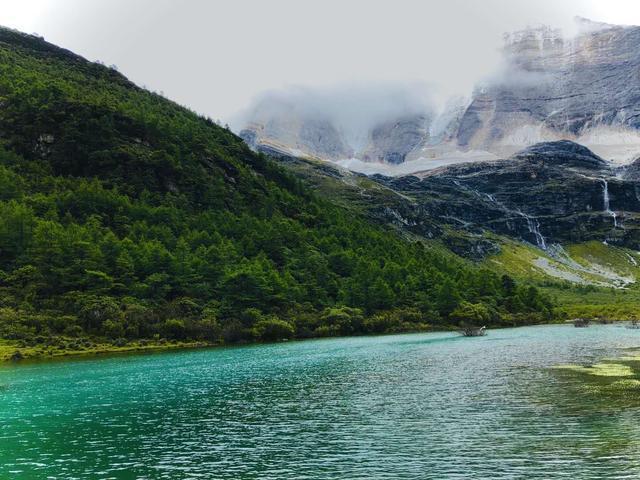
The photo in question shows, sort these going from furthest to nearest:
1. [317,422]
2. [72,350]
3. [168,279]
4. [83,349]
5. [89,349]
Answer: [168,279] → [89,349] → [83,349] → [72,350] → [317,422]

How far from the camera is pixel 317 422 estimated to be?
47.9 meters

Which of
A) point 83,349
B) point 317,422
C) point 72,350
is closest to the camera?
point 317,422

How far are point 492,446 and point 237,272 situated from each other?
4468 inches

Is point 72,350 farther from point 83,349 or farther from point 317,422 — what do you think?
point 317,422

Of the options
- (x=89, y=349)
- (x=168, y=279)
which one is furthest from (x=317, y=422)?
(x=168, y=279)

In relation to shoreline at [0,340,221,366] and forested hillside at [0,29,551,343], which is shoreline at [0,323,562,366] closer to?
shoreline at [0,340,221,366]

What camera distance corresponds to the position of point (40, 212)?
517 feet

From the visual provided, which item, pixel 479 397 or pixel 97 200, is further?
pixel 97 200

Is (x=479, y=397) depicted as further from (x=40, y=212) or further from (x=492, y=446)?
(x=40, y=212)

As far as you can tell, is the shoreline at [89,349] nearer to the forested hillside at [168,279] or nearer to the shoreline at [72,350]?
the shoreline at [72,350]

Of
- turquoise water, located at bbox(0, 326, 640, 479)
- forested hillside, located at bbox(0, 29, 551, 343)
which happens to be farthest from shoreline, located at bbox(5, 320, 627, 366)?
turquoise water, located at bbox(0, 326, 640, 479)

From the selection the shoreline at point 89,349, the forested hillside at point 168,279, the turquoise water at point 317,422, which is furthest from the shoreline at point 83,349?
the turquoise water at point 317,422

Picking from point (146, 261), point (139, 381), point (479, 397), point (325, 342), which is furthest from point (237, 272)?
point (479, 397)

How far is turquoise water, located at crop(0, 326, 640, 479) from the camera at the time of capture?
1389 inches
